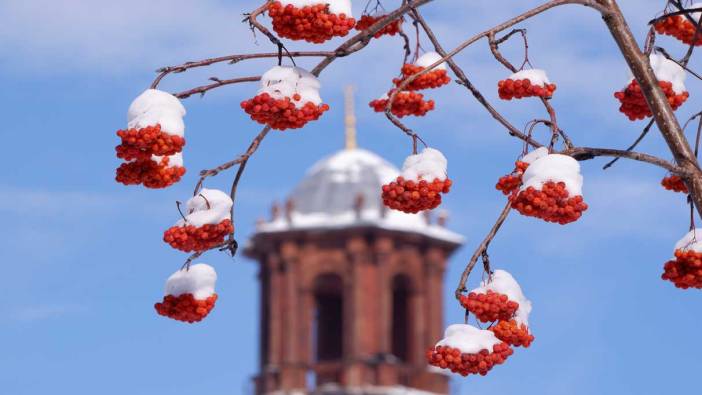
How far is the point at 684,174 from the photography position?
7766 mm

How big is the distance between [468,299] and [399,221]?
6073 centimetres

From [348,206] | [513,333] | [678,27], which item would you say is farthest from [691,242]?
[348,206]

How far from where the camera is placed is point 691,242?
7.78 meters

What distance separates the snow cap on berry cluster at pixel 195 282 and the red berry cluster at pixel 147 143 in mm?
463

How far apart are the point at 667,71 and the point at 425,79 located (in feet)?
3.03

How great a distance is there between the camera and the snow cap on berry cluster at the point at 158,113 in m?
7.66

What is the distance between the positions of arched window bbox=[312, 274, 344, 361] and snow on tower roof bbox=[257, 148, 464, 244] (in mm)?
2118

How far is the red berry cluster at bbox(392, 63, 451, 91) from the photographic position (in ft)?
28.0

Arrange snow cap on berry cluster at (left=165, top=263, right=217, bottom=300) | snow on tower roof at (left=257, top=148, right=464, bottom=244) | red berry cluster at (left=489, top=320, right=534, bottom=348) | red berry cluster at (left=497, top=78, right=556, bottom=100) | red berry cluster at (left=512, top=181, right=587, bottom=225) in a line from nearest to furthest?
red berry cluster at (left=512, top=181, right=587, bottom=225) < red berry cluster at (left=489, top=320, right=534, bottom=348) < snow cap on berry cluster at (left=165, top=263, right=217, bottom=300) < red berry cluster at (left=497, top=78, right=556, bottom=100) < snow on tower roof at (left=257, top=148, right=464, bottom=244)

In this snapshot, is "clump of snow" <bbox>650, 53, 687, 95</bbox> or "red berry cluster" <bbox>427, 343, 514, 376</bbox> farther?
"clump of snow" <bbox>650, 53, 687, 95</bbox>

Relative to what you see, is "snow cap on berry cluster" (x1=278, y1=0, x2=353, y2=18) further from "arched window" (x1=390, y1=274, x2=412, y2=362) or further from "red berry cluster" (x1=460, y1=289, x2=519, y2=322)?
"arched window" (x1=390, y1=274, x2=412, y2=362)

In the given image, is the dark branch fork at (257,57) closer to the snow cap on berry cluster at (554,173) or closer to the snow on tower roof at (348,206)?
the snow cap on berry cluster at (554,173)

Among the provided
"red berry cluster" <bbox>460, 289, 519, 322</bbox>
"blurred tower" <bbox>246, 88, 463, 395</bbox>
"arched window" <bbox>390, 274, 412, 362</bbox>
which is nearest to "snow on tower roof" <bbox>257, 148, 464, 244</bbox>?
"blurred tower" <bbox>246, 88, 463, 395</bbox>

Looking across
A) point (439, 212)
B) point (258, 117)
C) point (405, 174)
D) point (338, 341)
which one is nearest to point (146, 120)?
point (258, 117)
